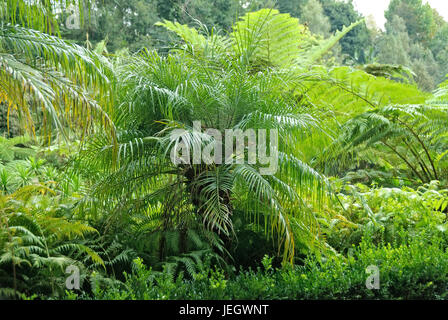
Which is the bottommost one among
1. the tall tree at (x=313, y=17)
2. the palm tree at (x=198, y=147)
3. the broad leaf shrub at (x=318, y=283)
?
the broad leaf shrub at (x=318, y=283)

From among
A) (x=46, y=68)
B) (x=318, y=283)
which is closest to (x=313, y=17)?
(x=46, y=68)

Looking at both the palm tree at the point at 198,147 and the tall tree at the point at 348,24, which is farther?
the tall tree at the point at 348,24

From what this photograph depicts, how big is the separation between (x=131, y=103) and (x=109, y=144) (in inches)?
14.7

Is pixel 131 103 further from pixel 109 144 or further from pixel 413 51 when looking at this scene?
pixel 413 51

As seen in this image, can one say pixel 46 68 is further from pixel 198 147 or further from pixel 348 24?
pixel 348 24

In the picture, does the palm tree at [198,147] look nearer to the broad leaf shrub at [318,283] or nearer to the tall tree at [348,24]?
the broad leaf shrub at [318,283]

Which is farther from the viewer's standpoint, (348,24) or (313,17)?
(348,24)

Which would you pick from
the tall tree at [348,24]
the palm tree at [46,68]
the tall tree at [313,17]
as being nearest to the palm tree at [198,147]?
the palm tree at [46,68]

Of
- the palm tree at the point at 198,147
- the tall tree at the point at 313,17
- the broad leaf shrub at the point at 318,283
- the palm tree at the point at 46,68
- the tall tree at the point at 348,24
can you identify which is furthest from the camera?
the tall tree at the point at 348,24
